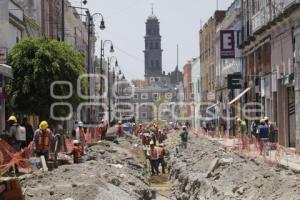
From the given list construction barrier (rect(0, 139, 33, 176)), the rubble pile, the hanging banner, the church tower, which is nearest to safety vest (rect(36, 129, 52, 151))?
construction barrier (rect(0, 139, 33, 176))

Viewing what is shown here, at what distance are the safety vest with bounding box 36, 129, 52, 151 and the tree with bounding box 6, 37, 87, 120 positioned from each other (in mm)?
9662

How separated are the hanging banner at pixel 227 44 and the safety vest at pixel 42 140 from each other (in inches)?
1261

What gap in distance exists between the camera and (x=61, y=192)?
46.6ft

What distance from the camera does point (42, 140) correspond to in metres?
21.2

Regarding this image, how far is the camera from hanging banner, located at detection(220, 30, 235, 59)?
2047 inches

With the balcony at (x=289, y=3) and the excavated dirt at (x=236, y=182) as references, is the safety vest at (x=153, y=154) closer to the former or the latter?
the excavated dirt at (x=236, y=182)

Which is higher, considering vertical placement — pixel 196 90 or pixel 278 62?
pixel 196 90

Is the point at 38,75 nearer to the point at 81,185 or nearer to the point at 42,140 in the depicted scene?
the point at 42,140

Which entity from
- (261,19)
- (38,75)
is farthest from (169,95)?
(38,75)

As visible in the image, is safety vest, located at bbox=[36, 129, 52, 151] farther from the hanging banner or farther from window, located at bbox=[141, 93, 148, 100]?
window, located at bbox=[141, 93, 148, 100]

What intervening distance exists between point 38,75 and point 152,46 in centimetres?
15806

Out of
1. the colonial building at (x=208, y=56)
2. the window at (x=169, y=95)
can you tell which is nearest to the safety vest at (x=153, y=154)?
the colonial building at (x=208, y=56)

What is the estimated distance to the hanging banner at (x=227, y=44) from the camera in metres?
52.0

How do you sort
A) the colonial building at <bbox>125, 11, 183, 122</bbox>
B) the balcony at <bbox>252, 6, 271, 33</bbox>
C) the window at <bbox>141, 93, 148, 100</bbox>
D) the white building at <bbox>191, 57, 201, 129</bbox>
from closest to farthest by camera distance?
the balcony at <bbox>252, 6, 271, 33</bbox>, the white building at <bbox>191, 57, 201, 129</bbox>, the colonial building at <bbox>125, 11, 183, 122</bbox>, the window at <bbox>141, 93, 148, 100</bbox>
